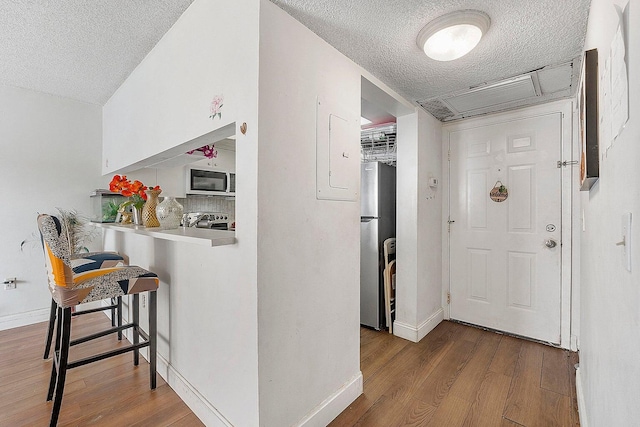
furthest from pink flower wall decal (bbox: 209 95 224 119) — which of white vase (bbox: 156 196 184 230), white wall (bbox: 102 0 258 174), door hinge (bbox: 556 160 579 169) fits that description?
door hinge (bbox: 556 160 579 169)

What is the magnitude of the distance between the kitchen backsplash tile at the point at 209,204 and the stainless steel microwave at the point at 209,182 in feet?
0.88

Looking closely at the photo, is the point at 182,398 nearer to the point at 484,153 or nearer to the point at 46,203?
the point at 46,203

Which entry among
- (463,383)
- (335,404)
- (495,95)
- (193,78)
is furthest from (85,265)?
(495,95)

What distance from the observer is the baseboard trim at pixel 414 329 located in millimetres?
2619

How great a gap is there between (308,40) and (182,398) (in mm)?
2214

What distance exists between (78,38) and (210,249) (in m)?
1.74

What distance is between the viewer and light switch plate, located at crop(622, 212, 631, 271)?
64cm

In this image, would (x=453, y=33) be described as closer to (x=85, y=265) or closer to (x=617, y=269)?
(x=617, y=269)

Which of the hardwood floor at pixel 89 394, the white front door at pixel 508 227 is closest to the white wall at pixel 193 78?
the hardwood floor at pixel 89 394

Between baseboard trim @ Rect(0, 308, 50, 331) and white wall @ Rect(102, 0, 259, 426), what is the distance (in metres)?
1.78

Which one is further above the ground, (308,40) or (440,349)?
(308,40)

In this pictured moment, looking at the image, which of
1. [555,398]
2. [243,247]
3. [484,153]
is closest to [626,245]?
[243,247]

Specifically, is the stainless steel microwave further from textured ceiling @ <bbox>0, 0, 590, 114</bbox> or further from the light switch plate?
the light switch plate

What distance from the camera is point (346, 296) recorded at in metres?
1.79
